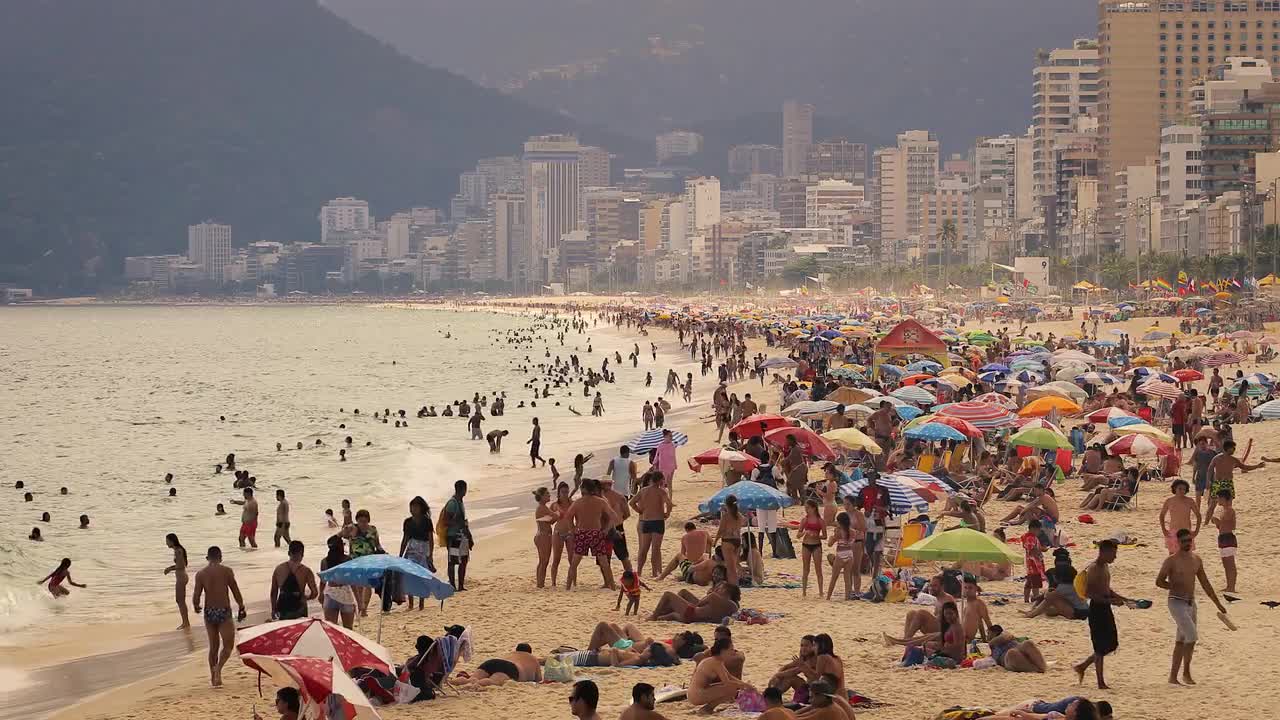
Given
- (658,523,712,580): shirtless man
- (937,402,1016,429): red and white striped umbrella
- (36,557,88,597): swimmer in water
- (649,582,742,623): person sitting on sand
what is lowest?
(36,557,88,597): swimmer in water

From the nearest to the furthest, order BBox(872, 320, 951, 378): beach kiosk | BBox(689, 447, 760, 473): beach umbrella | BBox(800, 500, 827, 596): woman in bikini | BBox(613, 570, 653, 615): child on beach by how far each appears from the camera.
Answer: BBox(613, 570, 653, 615): child on beach → BBox(800, 500, 827, 596): woman in bikini → BBox(689, 447, 760, 473): beach umbrella → BBox(872, 320, 951, 378): beach kiosk

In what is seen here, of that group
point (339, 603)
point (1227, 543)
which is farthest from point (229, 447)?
point (1227, 543)

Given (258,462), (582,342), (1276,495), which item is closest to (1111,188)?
(582,342)

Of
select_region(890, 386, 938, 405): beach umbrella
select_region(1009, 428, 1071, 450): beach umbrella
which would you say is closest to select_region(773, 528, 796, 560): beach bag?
select_region(1009, 428, 1071, 450): beach umbrella

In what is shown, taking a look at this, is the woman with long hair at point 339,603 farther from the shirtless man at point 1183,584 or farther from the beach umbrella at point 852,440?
the beach umbrella at point 852,440

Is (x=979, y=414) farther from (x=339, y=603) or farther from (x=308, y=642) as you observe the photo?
(x=308, y=642)

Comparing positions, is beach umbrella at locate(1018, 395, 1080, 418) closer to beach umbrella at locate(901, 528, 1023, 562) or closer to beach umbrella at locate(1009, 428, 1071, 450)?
beach umbrella at locate(1009, 428, 1071, 450)

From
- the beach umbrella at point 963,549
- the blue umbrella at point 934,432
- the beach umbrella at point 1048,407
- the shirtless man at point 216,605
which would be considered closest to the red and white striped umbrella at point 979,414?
the blue umbrella at point 934,432
